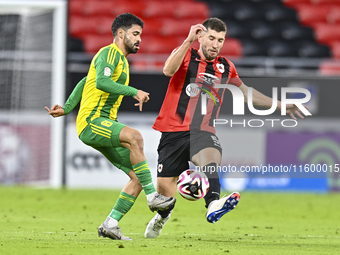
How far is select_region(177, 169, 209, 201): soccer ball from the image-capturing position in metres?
5.00

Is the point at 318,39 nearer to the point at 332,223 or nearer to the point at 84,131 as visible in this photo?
the point at 332,223

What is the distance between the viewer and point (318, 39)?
14.8 metres

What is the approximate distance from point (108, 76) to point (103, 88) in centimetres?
12

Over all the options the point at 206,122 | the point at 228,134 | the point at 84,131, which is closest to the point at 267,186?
the point at 228,134

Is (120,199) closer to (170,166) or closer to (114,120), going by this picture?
(170,166)

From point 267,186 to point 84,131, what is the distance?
22.4ft

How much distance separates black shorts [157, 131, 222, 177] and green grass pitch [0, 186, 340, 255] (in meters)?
0.67

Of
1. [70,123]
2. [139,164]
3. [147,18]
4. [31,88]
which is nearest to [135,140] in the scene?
[139,164]

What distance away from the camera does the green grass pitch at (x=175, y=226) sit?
4.80m

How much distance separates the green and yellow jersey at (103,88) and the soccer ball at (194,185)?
886 mm

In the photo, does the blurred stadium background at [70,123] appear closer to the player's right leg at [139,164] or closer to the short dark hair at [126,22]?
the short dark hair at [126,22]

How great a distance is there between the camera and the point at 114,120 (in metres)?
5.51

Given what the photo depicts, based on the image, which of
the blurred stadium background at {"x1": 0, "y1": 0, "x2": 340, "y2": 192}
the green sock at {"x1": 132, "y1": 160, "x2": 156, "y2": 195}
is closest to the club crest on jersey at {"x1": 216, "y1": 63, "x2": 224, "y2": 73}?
the green sock at {"x1": 132, "y1": 160, "x2": 156, "y2": 195}

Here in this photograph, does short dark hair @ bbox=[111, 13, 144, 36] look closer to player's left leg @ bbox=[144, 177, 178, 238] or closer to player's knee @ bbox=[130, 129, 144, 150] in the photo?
player's knee @ bbox=[130, 129, 144, 150]
